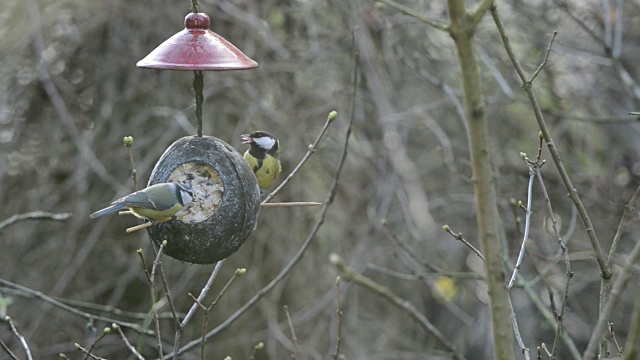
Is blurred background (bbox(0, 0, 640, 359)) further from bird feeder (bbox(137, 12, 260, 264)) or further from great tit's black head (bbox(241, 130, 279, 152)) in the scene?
bird feeder (bbox(137, 12, 260, 264))

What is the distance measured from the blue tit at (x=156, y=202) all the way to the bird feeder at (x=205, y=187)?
8cm

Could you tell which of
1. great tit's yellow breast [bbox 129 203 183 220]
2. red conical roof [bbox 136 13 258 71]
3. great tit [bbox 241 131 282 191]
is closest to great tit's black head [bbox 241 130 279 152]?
great tit [bbox 241 131 282 191]

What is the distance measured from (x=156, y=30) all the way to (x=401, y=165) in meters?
1.80

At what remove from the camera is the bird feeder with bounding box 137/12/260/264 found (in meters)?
Result: 2.79

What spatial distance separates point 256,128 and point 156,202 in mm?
2972

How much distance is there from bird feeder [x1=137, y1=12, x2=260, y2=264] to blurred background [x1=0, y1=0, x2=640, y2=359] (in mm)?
2420

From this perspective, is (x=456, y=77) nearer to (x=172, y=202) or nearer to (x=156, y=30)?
(x=156, y=30)

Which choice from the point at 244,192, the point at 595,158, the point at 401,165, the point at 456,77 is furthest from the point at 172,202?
the point at 595,158

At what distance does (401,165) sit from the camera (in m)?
5.71

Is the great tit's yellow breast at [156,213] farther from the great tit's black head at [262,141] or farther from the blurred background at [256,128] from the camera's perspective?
the blurred background at [256,128]

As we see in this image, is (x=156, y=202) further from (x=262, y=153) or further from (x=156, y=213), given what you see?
(x=262, y=153)

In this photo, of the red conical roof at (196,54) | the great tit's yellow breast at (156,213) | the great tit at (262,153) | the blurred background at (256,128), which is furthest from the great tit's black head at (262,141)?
the blurred background at (256,128)

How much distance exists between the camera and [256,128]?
5.60 metres

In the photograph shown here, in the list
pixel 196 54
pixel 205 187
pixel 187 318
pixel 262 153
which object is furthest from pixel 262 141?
pixel 187 318
